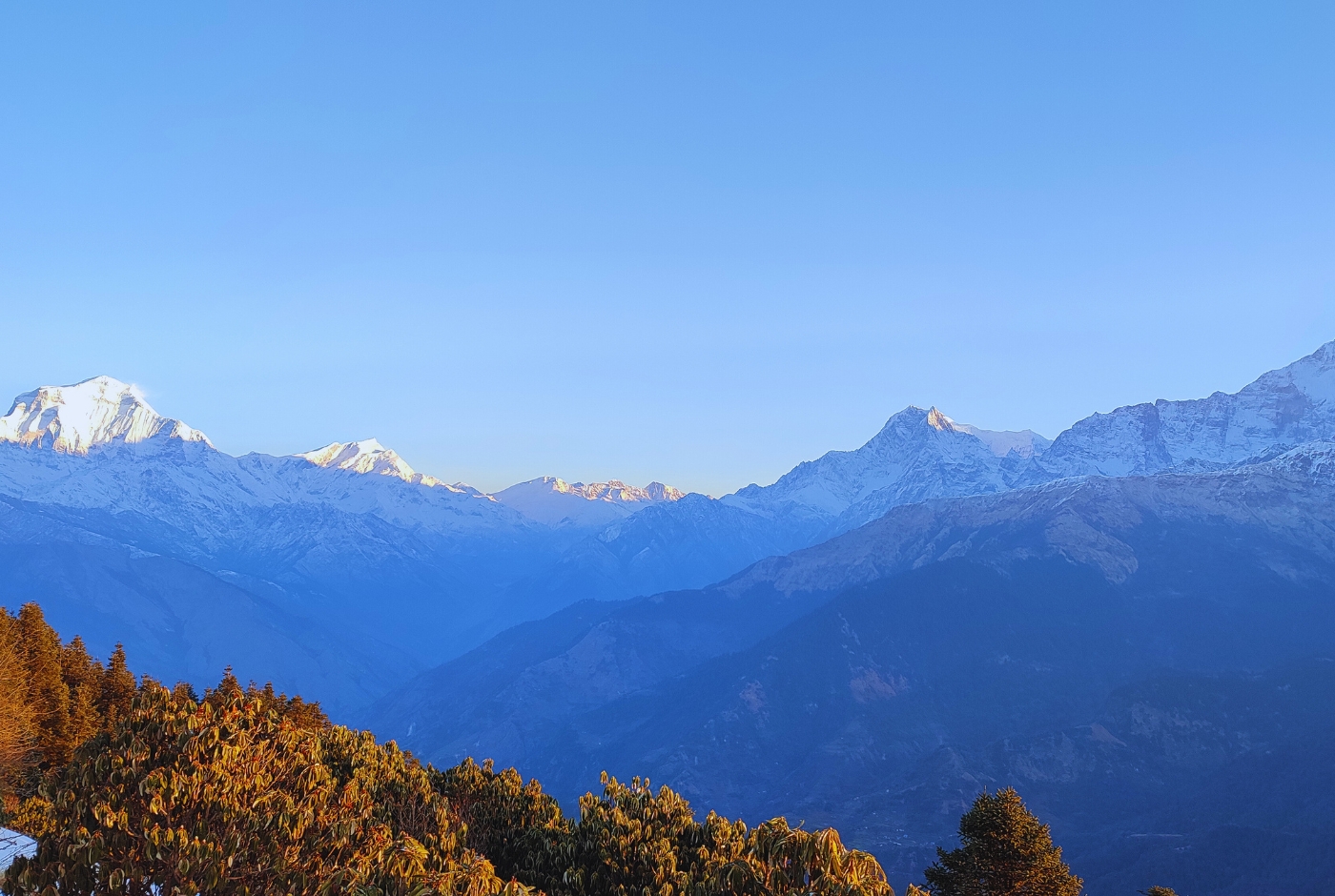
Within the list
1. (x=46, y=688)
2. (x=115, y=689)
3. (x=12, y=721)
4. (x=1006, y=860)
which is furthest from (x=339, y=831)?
(x=115, y=689)

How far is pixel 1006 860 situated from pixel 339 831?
40543 millimetres

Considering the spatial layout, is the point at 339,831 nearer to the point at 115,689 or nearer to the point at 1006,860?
the point at 1006,860

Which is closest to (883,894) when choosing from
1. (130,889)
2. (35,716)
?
(130,889)

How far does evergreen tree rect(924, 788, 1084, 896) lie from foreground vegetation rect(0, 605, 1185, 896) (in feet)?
81.4

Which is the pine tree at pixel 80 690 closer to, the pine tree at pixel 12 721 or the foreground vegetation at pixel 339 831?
the pine tree at pixel 12 721

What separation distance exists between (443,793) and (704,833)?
57.8ft

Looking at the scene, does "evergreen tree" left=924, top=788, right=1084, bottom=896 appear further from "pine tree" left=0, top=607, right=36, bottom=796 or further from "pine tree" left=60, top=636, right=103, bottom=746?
"pine tree" left=0, top=607, right=36, bottom=796

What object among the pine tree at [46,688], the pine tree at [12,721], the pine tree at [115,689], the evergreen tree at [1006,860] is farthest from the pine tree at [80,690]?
the evergreen tree at [1006,860]

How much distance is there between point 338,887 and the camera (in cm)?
2019

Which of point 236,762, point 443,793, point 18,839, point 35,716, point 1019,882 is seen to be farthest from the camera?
point 35,716

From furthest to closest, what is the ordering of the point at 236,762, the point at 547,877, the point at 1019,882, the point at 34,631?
the point at 34,631
the point at 1019,882
the point at 547,877
the point at 236,762

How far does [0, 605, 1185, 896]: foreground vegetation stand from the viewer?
19500 mm

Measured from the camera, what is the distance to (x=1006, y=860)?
48.0 meters

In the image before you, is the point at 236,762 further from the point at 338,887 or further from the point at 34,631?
the point at 34,631
